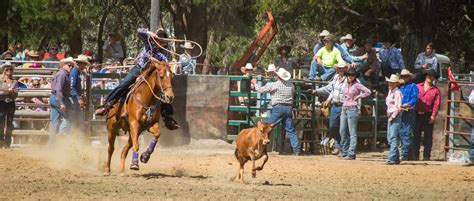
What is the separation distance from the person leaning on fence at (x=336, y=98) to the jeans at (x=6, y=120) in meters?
6.70

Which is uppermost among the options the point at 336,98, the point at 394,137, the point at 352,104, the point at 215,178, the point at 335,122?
the point at 336,98

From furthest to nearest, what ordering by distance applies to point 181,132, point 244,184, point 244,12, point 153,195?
point 244,12
point 181,132
point 244,184
point 153,195

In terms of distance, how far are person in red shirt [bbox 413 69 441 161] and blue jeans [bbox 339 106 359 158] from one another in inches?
61.4

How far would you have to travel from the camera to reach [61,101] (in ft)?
71.3

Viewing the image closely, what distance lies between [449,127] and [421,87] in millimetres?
1094

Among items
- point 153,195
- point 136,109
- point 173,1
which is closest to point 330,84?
point 136,109

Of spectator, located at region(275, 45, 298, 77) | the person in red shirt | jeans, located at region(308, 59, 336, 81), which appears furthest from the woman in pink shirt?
spectator, located at region(275, 45, 298, 77)

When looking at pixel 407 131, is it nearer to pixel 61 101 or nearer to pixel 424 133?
pixel 424 133

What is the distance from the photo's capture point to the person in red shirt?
2166cm

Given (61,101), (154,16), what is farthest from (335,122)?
(61,101)

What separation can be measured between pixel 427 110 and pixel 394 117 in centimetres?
167

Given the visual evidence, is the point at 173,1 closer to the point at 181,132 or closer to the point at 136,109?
the point at 181,132

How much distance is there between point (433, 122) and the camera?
71.4ft

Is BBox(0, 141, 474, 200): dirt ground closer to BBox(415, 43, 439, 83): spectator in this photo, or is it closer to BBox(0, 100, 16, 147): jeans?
BBox(0, 100, 16, 147): jeans
